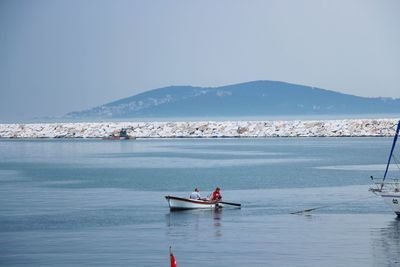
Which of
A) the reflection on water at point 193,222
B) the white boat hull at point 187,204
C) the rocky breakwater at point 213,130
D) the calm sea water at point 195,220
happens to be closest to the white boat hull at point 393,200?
the calm sea water at point 195,220

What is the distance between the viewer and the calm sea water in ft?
93.7

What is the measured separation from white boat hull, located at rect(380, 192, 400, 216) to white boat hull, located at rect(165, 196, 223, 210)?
24.2ft

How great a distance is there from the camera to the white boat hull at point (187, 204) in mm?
40938

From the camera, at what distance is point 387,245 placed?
30062 millimetres

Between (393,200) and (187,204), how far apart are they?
867cm

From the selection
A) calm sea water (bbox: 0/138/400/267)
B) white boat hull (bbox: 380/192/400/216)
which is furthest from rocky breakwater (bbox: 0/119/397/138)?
white boat hull (bbox: 380/192/400/216)

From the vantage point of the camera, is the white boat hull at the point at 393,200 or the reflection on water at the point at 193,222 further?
the white boat hull at the point at 393,200

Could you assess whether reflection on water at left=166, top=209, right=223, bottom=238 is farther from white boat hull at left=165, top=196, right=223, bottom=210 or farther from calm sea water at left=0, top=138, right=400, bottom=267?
white boat hull at left=165, top=196, right=223, bottom=210

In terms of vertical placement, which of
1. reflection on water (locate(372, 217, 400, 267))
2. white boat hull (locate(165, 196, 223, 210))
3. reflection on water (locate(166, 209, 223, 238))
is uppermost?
white boat hull (locate(165, 196, 223, 210))

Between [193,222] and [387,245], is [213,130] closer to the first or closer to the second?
[193,222]

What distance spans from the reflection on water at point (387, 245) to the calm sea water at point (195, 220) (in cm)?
3

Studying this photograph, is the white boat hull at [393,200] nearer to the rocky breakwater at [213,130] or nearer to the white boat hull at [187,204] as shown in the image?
the white boat hull at [187,204]

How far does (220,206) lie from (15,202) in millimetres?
9944

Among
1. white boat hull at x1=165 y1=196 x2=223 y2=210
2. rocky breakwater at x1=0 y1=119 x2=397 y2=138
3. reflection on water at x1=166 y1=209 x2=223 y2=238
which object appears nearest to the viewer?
reflection on water at x1=166 y1=209 x2=223 y2=238
